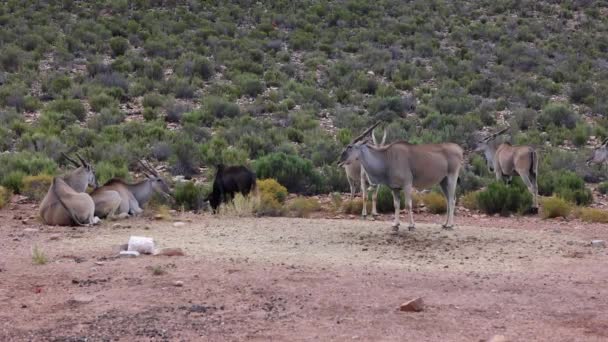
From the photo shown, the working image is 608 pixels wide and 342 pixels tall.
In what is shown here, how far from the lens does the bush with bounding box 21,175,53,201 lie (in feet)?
64.7

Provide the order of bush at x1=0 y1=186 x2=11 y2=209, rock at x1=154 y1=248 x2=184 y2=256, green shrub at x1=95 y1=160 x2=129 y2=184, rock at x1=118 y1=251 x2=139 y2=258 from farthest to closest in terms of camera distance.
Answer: green shrub at x1=95 y1=160 x2=129 y2=184 < bush at x1=0 y1=186 x2=11 y2=209 < rock at x1=154 y1=248 x2=184 y2=256 < rock at x1=118 y1=251 x2=139 y2=258

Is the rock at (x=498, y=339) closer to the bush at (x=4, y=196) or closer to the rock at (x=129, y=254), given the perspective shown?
the rock at (x=129, y=254)

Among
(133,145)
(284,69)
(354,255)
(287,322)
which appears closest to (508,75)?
(284,69)

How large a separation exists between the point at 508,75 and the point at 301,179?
21.4 m

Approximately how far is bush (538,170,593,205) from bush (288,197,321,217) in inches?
224

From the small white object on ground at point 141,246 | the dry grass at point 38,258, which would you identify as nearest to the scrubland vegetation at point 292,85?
the small white object on ground at point 141,246

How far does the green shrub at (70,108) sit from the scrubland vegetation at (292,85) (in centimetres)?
5

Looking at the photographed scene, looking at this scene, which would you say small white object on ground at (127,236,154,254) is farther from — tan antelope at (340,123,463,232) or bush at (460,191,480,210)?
bush at (460,191,480,210)

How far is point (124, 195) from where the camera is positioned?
683 inches

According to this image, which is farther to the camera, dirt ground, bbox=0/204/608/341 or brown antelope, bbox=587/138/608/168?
brown antelope, bbox=587/138/608/168

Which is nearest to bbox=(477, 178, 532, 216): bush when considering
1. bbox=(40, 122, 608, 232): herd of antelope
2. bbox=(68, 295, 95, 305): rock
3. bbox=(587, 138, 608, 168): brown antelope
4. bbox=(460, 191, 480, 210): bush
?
bbox=(460, 191, 480, 210): bush

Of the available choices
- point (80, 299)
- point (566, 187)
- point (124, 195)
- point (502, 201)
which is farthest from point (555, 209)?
point (80, 299)

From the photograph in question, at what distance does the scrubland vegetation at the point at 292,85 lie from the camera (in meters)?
24.3

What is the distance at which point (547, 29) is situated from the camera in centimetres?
5234
